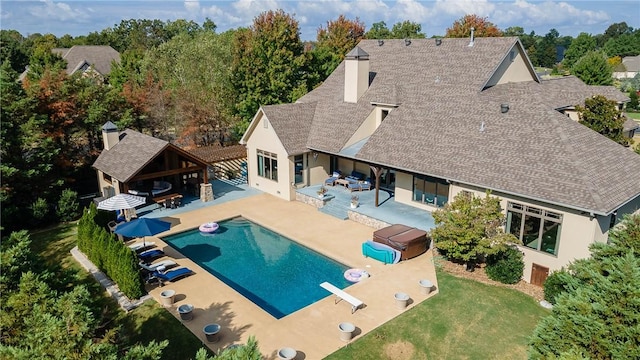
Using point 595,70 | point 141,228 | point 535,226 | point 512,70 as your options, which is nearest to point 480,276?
point 535,226

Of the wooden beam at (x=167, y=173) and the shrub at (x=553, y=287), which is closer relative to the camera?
the shrub at (x=553, y=287)

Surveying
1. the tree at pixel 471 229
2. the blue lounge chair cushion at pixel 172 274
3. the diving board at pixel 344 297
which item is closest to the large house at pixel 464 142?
the tree at pixel 471 229

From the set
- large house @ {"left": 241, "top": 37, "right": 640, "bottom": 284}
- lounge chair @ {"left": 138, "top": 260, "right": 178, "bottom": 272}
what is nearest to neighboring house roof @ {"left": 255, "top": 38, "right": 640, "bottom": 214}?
large house @ {"left": 241, "top": 37, "right": 640, "bottom": 284}

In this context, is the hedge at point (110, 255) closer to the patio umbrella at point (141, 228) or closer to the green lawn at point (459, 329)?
the patio umbrella at point (141, 228)

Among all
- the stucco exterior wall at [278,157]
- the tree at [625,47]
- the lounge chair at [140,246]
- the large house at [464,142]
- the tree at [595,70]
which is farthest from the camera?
the tree at [625,47]

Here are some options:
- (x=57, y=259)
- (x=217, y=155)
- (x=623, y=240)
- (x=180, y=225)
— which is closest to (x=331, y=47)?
(x=217, y=155)

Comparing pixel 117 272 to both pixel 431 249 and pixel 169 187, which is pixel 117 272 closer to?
pixel 169 187

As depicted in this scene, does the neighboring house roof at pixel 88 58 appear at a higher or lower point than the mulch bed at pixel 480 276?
Answer: higher
